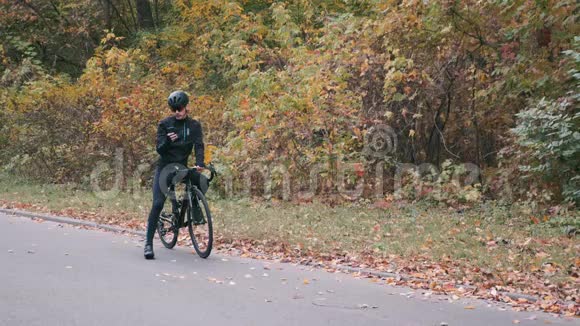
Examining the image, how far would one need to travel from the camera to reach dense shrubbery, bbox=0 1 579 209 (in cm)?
1439

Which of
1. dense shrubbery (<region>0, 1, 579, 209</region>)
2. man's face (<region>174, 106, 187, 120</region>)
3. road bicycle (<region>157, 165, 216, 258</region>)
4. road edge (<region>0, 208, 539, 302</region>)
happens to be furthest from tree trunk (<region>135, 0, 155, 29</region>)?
man's face (<region>174, 106, 187, 120</region>)

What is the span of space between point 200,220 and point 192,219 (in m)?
0.13

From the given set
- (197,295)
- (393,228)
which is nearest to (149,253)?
(197,295)

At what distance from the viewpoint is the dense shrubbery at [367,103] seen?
47.2 ft

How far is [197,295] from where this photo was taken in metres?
7.25

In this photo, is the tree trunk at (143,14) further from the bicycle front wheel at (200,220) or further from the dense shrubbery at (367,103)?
the bicycle front wheel at (200,220)

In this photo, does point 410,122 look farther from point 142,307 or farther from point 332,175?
point 142,307

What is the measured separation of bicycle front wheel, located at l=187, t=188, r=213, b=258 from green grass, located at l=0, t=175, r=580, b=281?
150 centimetres

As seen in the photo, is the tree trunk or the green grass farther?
the tree trunk

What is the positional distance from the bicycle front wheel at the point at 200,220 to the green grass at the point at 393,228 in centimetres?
150

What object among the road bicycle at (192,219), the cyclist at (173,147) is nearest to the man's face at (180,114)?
the cyclist at (173,147)

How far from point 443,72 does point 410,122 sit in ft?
4.72

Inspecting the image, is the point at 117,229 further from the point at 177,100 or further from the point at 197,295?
the point at 197,295

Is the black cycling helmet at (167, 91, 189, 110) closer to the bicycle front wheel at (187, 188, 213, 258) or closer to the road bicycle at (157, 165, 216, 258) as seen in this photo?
the road bicycle at (157, 165, 216, 258)
